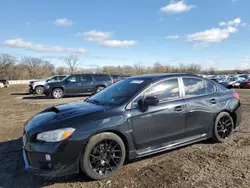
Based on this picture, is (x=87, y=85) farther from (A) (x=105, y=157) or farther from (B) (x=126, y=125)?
(A) (x=105, y=157)

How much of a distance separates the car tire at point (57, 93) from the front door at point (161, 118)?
13.3 metres

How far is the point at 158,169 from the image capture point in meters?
3.97

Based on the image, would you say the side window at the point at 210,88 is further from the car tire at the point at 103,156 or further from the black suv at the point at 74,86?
the black suv at the point at 74,86

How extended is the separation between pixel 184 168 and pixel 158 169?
440 millimetres

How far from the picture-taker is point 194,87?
5.02 meters

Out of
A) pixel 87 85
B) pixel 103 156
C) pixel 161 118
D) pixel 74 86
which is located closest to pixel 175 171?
pixel 161 118

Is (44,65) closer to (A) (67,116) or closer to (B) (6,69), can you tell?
(B) (6,69)

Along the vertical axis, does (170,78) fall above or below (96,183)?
above

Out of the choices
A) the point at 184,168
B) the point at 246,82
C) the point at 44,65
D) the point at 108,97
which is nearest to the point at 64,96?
the point at 108,97

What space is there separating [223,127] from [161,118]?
1884mm

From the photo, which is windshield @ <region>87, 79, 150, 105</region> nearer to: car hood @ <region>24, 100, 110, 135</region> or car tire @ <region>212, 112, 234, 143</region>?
car hood @ <region>24, 100, 110, 135</region>

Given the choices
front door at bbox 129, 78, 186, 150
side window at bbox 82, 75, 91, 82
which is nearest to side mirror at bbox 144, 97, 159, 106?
front door at bbox 129, 78, 186, 150

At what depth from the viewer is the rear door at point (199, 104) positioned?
15.4ft

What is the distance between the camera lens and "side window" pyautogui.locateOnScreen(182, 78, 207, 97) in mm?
4872
